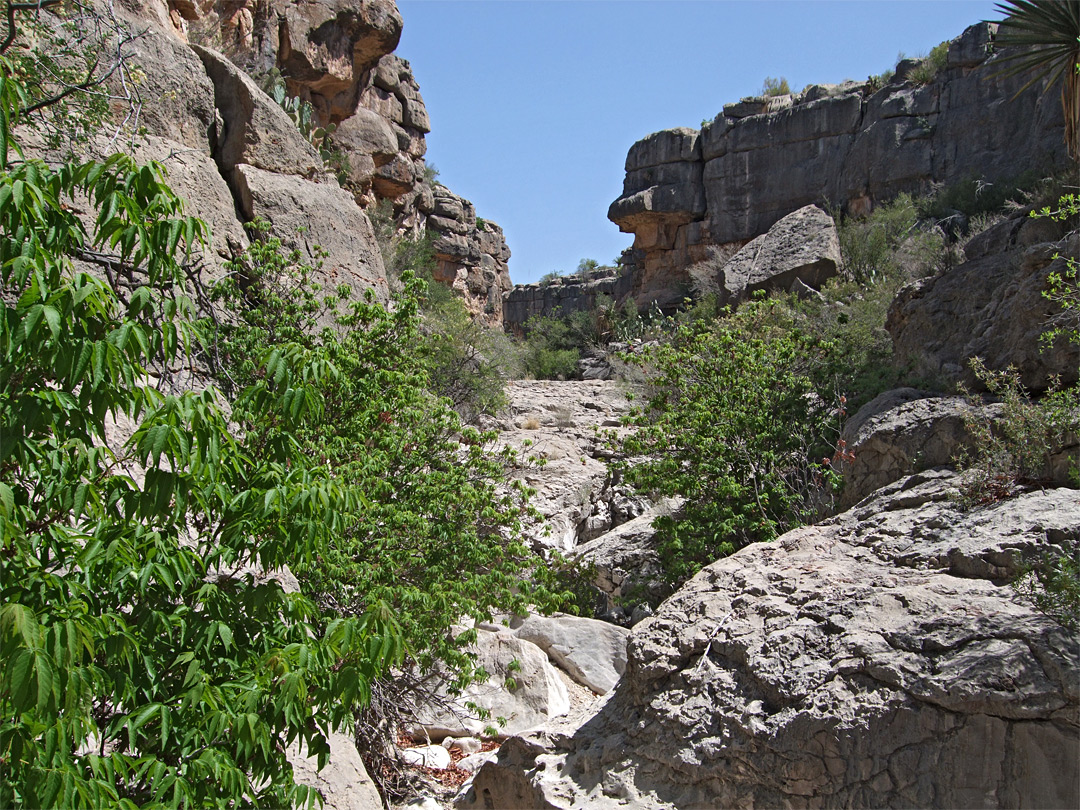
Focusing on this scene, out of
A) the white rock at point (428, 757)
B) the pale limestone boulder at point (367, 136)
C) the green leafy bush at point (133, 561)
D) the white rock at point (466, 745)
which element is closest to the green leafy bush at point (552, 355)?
the pale limestone boulder at point (367, 136)

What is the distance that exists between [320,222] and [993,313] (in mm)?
9099

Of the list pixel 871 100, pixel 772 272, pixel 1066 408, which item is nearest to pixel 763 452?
pixel 1066 408

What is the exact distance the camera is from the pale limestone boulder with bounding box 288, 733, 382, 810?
17.1 feet

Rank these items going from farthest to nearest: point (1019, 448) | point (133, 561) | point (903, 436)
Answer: point (903, 436) < point (1019, 448) < point (133, 561)

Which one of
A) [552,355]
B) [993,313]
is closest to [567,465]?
[993,313]

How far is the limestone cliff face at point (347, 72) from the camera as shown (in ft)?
58.7

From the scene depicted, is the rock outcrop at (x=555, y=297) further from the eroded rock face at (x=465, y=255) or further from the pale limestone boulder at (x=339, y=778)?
the pale limestone boulder at (x=339, y=778)

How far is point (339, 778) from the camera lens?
546 centimetres

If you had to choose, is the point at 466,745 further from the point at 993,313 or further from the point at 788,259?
the point at 788,259

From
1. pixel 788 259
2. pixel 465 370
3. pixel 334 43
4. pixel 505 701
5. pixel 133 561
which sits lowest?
pixel 505 701

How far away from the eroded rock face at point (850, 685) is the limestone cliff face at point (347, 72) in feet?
34.3

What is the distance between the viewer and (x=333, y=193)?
1331cm

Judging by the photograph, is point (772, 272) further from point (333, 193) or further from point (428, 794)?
point (428, 794)

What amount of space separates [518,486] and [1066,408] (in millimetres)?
4719
